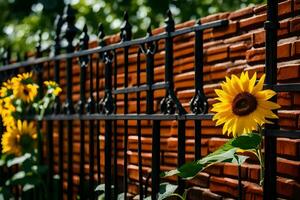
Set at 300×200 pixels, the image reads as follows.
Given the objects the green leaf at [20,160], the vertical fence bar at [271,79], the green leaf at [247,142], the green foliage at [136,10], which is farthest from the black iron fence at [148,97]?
the green foliage at [136,10]

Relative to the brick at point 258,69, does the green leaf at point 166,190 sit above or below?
below

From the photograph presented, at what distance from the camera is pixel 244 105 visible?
83.7 inches

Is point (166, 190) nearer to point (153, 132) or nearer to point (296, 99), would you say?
point (153, 132)

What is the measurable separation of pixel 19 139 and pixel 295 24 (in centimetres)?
212

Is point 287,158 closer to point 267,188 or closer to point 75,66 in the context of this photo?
point 267,188

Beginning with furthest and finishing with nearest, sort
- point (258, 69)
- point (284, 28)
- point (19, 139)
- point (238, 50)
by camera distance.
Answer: point (19, 139) → point (238, 50) → point (258, 69) → point (284, 28)

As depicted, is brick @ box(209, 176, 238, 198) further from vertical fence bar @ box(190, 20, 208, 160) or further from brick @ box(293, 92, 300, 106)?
brick @ box(293, 92, 300, 106)

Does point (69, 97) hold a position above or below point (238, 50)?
below

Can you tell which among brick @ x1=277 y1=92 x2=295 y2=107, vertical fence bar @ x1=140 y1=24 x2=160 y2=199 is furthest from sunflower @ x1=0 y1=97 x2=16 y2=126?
brick @ x1=277 y1=92 x2=295 y2=107

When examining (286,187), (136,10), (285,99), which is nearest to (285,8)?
(285,99)

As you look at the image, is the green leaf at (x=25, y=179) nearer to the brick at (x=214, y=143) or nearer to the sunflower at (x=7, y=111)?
the sunflower at (x=7, y=111)

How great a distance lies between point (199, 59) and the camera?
2641 millimetres

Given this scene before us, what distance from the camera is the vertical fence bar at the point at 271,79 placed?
219cm

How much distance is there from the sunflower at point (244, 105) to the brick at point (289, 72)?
1.14 ft
